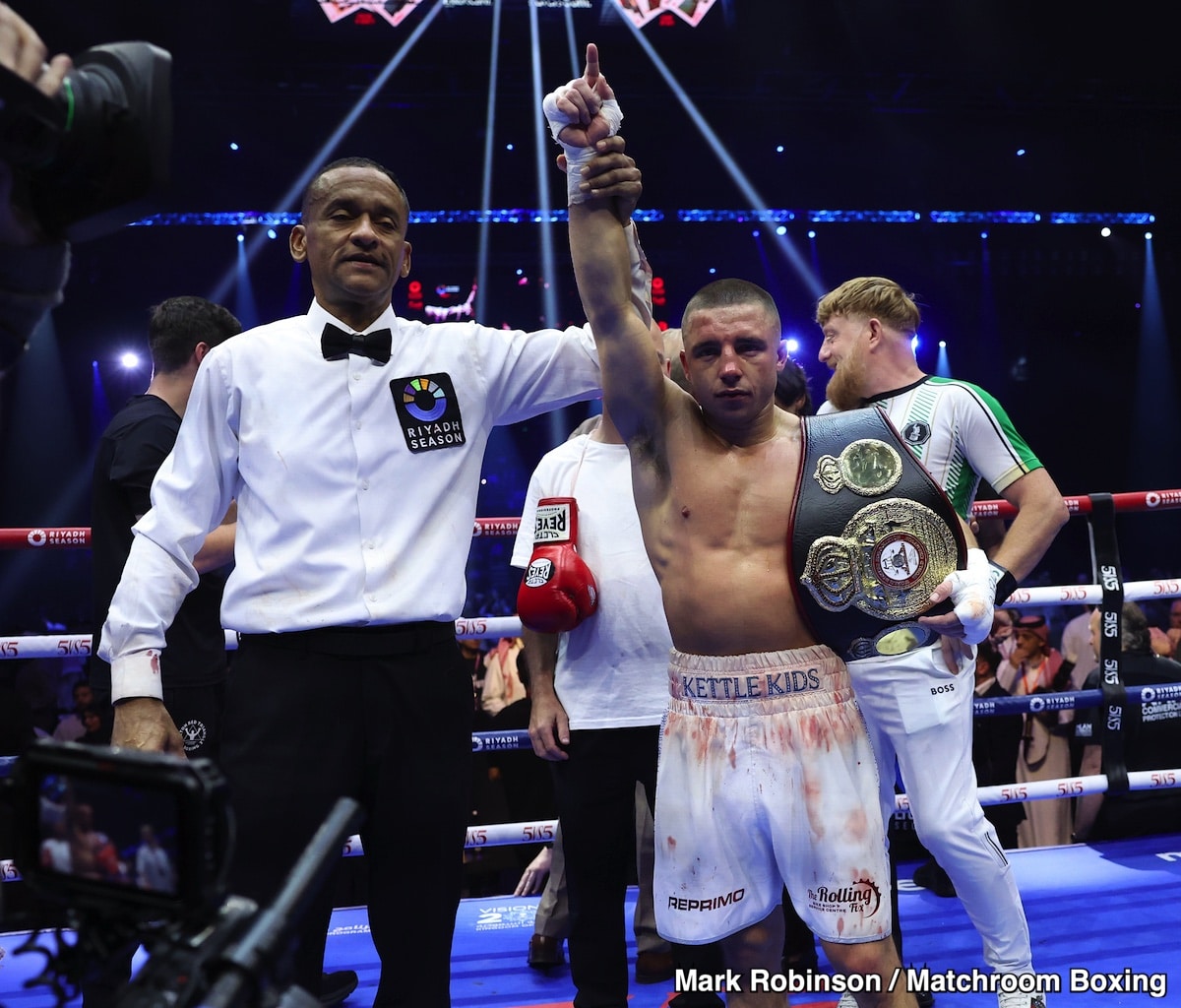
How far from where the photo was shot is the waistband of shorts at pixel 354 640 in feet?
6.03

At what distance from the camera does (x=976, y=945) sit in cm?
295

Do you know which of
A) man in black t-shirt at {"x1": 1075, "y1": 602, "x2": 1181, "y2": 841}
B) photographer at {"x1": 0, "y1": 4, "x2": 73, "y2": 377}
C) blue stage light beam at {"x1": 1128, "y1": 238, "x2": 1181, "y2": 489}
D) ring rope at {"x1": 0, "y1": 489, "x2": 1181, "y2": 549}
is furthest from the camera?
blue stage light beam at {"x1": 1128, "y1": 238, "x2": 1181, "y2": 489}

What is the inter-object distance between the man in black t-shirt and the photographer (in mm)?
3645

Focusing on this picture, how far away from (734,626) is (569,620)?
599 mm

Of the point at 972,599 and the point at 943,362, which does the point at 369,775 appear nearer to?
the point at 972,599

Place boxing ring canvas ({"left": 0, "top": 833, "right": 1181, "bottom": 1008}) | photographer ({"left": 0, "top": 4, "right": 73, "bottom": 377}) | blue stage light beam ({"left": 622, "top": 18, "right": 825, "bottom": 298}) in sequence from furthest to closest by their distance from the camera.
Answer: blue stage light beam ({"left": 622, "top": 18, "right": 825, "bottom": 298})
boxing ring canvas ({"left": 0, "top": 833, "right": 1181, "bottom": 1008})
photographer ({"left": 0, "top": 4, "right": 73, "bottom": 377})

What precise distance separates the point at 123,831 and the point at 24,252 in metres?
0.62

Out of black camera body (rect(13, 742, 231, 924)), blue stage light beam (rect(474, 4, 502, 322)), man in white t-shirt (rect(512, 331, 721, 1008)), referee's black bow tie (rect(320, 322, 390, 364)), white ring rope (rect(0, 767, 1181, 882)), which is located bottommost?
white ring rope (rect(0, 767, 1181, 882))

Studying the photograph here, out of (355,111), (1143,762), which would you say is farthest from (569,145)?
(355,111)

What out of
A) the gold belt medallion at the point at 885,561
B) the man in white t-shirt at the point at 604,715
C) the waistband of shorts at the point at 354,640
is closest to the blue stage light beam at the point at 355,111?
the man in white t-shirt at the point at 604,715

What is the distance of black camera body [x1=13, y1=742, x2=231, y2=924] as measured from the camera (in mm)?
748

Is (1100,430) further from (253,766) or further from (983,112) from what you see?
(253,766)

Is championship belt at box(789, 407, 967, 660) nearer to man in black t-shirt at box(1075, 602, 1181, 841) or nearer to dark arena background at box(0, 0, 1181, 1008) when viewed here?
man in black t-shirt at box(1075, 602, 1181, 841)

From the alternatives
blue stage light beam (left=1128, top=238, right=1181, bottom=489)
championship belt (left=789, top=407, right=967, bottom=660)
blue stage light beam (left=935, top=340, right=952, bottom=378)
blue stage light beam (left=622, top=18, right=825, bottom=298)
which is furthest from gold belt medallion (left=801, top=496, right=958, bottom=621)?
blue stage light beam (left=1128, top=238, right=1181, bottom=489)
